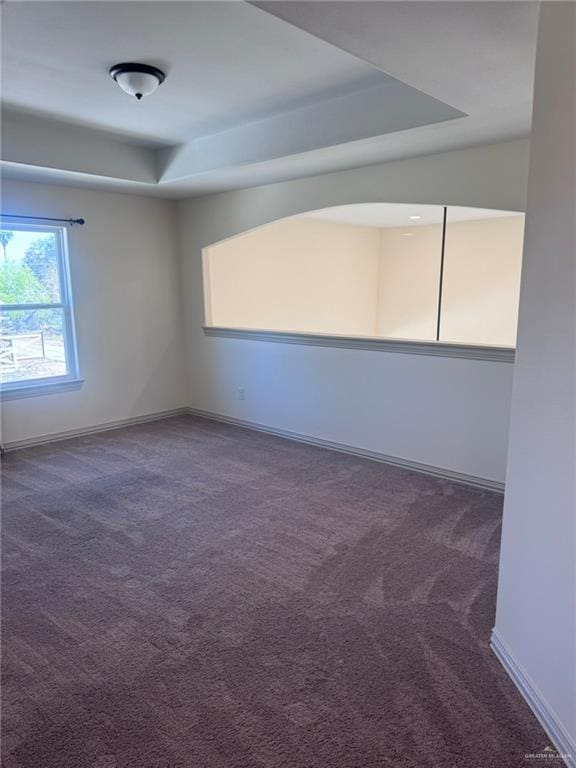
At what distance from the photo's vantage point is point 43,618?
88.3 inches

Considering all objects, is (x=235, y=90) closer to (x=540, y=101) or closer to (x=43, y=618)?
(x=540, y=101)

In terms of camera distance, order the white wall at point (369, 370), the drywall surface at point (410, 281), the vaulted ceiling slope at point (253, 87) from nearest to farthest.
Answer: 1. the vaulted ceiling slope at point (253, 87)
2. the white wall at point (369, 370)
3. the drywall surface at point (410, 281)

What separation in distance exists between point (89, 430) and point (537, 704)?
14.5ft

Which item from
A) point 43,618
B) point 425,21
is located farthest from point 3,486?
point 425,21

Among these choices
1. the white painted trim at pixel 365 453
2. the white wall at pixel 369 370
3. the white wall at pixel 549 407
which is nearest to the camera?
the white wall at pixel 549 407

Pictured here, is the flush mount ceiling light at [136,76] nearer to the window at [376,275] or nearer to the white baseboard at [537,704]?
the window at [376,275]

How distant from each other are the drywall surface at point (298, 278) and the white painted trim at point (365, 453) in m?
1.15

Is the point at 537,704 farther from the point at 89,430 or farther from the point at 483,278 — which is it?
the point at 483,278

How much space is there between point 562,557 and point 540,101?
1456 mm

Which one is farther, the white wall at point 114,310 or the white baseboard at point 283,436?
the white wall at point 114,310

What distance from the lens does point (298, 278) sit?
701cm

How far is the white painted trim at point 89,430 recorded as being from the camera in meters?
4.57

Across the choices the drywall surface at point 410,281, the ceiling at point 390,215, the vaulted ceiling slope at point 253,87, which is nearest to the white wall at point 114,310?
the vaulted ceiling slope at point 253,87

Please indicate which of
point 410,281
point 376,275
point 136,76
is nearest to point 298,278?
point 376,275
